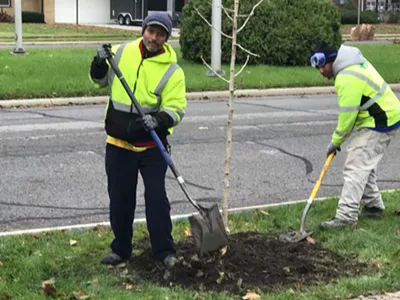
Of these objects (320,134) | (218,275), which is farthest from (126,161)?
(320,134)

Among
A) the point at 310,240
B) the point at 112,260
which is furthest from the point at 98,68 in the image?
the point at 310,240

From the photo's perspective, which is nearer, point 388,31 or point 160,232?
point 160,232

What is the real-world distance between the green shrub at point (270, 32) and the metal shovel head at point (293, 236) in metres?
13.3

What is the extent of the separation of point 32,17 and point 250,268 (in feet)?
144

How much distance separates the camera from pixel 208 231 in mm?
4773

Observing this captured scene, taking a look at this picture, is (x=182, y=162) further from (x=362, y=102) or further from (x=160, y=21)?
(x=160, y=21)

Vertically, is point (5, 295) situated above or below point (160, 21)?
below

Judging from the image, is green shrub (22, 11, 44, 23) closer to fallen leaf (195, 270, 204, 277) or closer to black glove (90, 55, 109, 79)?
black glove (90, 55, 109, 79)

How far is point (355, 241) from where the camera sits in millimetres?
5648

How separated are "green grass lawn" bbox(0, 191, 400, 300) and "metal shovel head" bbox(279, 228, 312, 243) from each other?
0.43 feet

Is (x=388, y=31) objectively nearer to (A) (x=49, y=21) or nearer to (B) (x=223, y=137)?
(A) (x=49, y=21)

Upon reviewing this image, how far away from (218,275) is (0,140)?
598 cm

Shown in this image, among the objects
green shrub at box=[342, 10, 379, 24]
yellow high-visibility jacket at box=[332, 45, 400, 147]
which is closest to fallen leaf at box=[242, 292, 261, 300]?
yellow high-visibility jacket at box=[332, 45, 400, 147]

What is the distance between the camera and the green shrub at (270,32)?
18.9 metres
